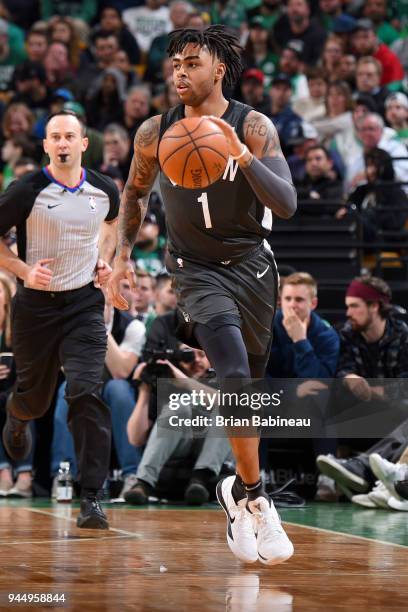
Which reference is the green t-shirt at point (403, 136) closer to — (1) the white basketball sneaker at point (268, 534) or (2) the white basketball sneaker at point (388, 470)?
(2) the white basketball sneaker at point (388, 470)

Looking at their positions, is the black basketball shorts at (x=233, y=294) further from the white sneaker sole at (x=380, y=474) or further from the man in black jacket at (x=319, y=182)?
the man in black jacket at (x=319, y=182)

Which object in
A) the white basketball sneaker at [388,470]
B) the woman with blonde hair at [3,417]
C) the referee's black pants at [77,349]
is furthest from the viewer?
the woman with blonde hair at [3,417]

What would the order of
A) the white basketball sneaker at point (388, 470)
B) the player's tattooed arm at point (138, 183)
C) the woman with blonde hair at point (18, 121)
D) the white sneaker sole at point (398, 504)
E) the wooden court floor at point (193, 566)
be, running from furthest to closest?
the woman with blonde hair at point (18, 121)
the white sneaker sole at point (398, 504)
the white basketball sneaker at point (388, 470)
the player's tattooed arm at point (138, 183)
the wooden court floor at point (193, 566)

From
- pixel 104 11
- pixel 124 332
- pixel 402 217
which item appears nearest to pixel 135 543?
pixel 124 332

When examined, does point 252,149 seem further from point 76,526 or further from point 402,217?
point 402,217

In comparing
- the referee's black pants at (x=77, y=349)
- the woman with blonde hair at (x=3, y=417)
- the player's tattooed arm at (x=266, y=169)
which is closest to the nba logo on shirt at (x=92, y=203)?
the referee's black pants at (x=77, y=349)

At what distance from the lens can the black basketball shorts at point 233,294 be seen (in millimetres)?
5488

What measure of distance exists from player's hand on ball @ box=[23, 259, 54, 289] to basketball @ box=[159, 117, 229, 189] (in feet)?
5.57

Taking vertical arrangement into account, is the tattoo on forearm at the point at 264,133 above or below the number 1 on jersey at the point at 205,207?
above

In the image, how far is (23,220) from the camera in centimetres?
702

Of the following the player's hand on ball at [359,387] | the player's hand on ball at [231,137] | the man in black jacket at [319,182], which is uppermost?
the man in black jacket at [319,182]

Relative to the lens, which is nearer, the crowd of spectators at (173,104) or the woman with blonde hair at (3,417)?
the crowd of spectators at (173,104)

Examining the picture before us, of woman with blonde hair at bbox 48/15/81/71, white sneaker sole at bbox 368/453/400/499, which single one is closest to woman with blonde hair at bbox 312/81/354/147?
woman with blonde hair at bbox 48/15/81/71

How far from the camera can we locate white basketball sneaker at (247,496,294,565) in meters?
5.22
